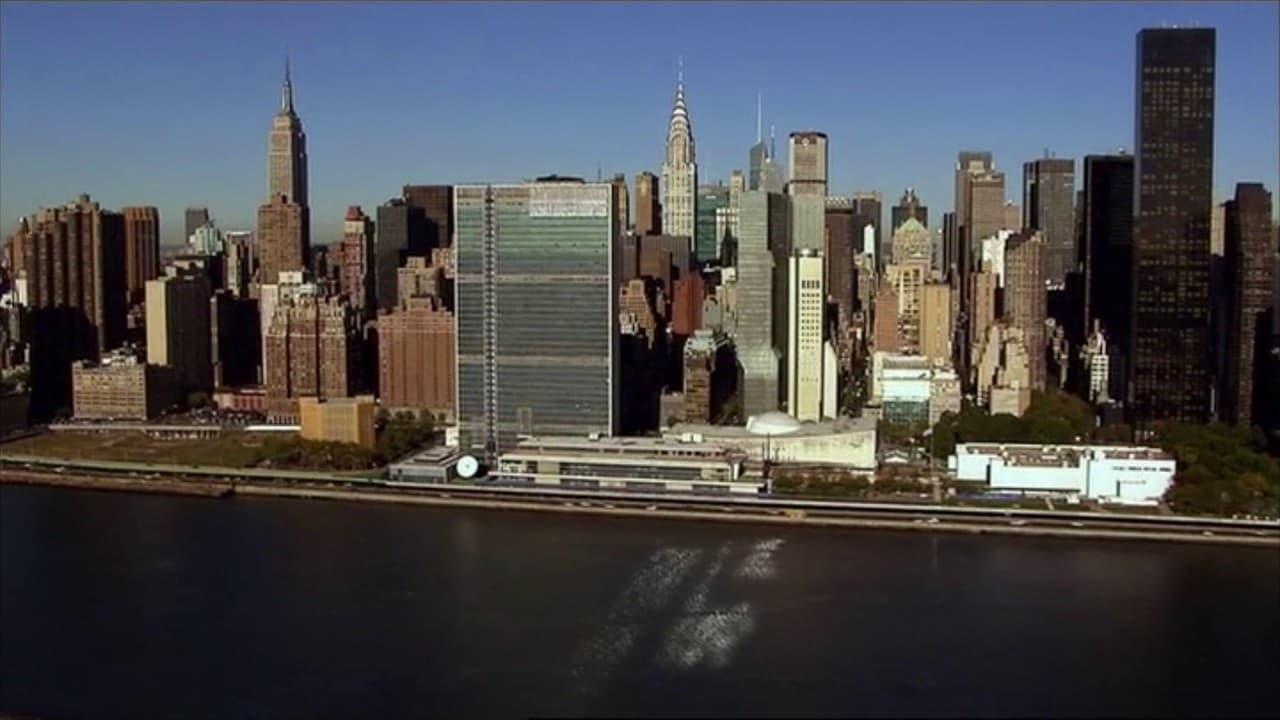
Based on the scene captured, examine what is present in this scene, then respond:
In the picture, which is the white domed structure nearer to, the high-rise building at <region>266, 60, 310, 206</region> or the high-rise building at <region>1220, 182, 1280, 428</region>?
the high-rise building at <region>1220, 182, 1280, 428</region>

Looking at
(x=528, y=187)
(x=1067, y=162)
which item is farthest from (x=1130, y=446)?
(x=1067, y=162)

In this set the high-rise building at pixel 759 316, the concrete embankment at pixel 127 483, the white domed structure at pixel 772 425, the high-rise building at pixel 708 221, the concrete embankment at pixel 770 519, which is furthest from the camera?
the high-rise building at pixel 708 221

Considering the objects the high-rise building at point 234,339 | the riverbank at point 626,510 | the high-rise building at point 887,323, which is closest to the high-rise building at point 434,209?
the high-rise building at point 234,339

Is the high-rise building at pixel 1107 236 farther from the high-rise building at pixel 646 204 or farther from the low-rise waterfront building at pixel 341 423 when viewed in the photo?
the low-rise waterfront building at pixel 341 423

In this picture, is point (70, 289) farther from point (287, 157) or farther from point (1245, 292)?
point (1245, 292)

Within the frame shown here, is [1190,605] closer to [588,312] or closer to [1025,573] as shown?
[1025,573]

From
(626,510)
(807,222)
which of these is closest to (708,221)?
(807,222)
